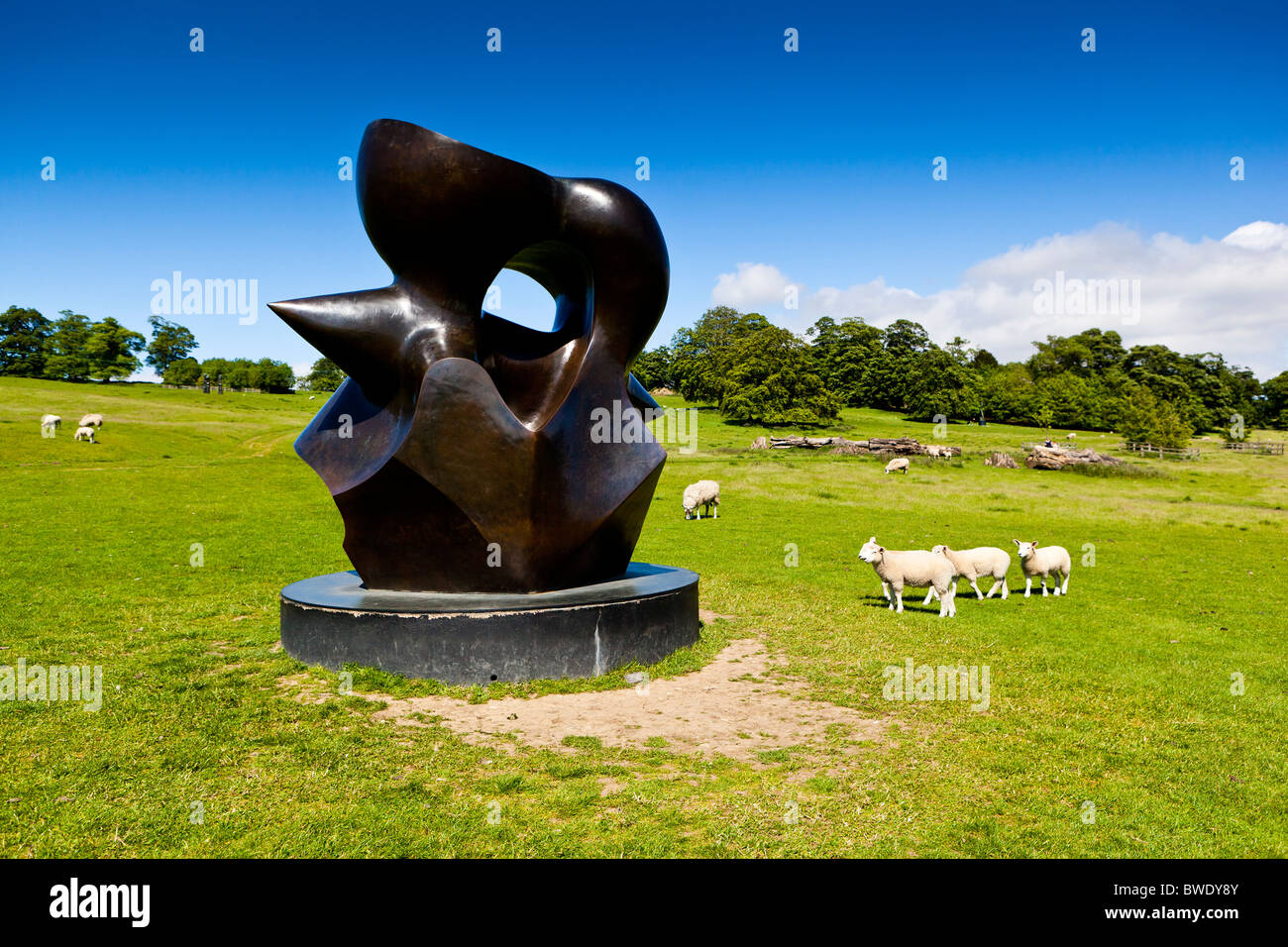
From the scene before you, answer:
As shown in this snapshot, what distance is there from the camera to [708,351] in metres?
102

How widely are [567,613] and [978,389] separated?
3768 inches

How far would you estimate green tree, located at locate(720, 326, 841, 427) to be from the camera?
229 ft

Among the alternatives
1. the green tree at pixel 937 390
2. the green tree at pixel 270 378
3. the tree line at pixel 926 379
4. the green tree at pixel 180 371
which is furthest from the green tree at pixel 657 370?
the green tree at pixel 180 371

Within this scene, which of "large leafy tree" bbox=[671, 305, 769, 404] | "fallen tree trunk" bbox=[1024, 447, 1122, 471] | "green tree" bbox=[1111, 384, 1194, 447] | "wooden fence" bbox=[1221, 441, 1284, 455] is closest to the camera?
"fallen tree trunk" bbox=[1024, 447, 1122, 471]

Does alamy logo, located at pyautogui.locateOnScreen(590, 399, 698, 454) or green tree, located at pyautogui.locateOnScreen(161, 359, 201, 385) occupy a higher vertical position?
green tree, located at pyautogui.locateOnScreen(161, 359, 201, 385)

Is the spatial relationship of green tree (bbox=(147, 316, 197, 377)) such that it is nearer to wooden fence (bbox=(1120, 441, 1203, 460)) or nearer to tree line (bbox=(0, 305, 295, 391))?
tree line (bbox=(0, 305, 295, 391))

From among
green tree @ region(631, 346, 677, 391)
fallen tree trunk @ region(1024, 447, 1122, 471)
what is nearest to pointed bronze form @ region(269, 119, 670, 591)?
fallen tree trunk @ region(1024, 447, 1122, 471)

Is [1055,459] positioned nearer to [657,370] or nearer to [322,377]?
[657,370]

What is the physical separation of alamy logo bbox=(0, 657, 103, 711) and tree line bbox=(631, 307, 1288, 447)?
206 feet

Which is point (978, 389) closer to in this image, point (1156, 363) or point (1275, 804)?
point (1156, 363)

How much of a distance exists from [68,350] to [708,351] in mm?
72507

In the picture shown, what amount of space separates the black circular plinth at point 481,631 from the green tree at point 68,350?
101345mm

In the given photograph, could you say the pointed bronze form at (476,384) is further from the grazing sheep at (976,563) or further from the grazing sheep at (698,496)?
the grazing sheep at (698,496)

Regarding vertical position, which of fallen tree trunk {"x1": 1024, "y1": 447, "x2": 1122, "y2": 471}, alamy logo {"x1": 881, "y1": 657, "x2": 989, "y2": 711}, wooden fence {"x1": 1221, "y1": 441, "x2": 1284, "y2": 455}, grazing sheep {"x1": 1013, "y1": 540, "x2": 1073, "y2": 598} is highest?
wooden fence {"x1": 1221, "y1": 441, "x2": 1284, "y2": 455}
